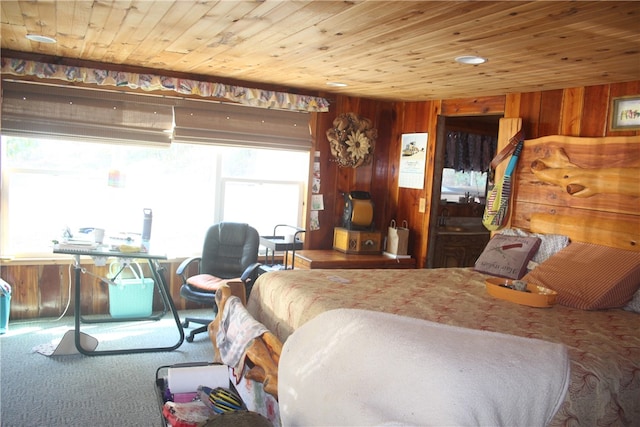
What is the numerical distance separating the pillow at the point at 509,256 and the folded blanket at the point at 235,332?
1.94m

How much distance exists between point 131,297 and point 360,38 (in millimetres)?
3130

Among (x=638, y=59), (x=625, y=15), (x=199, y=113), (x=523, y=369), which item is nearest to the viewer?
(x=523, y=369)

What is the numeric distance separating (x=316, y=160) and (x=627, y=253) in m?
2.91

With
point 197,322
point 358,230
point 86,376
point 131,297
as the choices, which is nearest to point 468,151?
point 358,230

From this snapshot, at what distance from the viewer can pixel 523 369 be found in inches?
72.0

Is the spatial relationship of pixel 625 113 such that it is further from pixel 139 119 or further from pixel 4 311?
pixel 4 311

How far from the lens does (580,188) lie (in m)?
3.71

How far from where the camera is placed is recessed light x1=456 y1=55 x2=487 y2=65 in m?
3.15

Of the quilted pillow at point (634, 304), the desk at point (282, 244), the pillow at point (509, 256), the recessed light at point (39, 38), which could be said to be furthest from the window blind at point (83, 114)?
the quilted pillow at point (634, 304)

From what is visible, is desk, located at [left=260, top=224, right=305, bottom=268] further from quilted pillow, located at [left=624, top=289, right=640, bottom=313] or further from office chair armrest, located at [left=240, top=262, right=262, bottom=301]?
quilted pillow, located at [left=624, top=289, right=640, bottom=313]

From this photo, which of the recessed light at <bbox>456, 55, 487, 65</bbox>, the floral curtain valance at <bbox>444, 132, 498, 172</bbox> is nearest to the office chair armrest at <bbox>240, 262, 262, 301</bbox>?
the recessed light at <bbox>456, 55, 487, 65</bbox>

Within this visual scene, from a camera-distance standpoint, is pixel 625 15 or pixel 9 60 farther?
pixel 9 60

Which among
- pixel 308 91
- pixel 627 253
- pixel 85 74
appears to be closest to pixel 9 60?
pixel 85 74

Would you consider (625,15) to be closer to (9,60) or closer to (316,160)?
(316,160)
